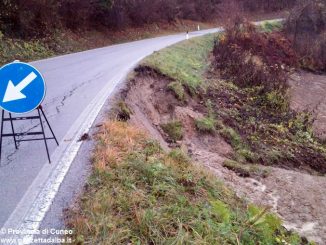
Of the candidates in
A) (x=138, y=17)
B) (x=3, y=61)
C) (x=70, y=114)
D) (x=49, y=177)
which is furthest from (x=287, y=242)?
(x=138, y=17)

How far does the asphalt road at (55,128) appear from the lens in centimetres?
486

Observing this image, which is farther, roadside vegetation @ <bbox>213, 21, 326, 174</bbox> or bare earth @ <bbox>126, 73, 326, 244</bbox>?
roadside vegetation @ <bbox>213, 21, 326, 174</bbox>

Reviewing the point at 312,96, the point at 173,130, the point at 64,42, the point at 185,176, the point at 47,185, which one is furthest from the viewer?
the point at 64,42

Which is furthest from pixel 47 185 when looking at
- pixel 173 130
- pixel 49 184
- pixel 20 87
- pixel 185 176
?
pixel 173 130

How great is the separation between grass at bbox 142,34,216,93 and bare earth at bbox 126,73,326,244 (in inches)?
31.2

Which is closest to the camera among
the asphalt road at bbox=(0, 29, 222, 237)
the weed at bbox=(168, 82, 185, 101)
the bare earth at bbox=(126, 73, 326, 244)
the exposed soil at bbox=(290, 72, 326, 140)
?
the asphalt road at bbox=(0, 29, 222, 237)

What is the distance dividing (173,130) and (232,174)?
220cm

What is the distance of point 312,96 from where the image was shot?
21234 millimetres

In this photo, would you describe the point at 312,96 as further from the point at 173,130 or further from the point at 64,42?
the point at 64,42

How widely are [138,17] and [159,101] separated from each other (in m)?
23.1

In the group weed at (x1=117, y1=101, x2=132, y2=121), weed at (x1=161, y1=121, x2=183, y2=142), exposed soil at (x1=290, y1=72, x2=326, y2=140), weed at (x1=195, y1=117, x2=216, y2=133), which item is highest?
weed at (x1=117, y1=101, x2=132, y2=121)

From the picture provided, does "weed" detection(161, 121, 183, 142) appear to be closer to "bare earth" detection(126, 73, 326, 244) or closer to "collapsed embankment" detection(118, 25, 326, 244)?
"collapsed embankment" detection(118, 25, 326, 244)

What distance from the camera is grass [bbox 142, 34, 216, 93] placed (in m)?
14.2

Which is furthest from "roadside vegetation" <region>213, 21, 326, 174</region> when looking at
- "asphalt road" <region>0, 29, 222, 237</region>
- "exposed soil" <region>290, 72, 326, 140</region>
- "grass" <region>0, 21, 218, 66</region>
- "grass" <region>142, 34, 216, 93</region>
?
"grass" <region>0, 21, 218, 66</region>
